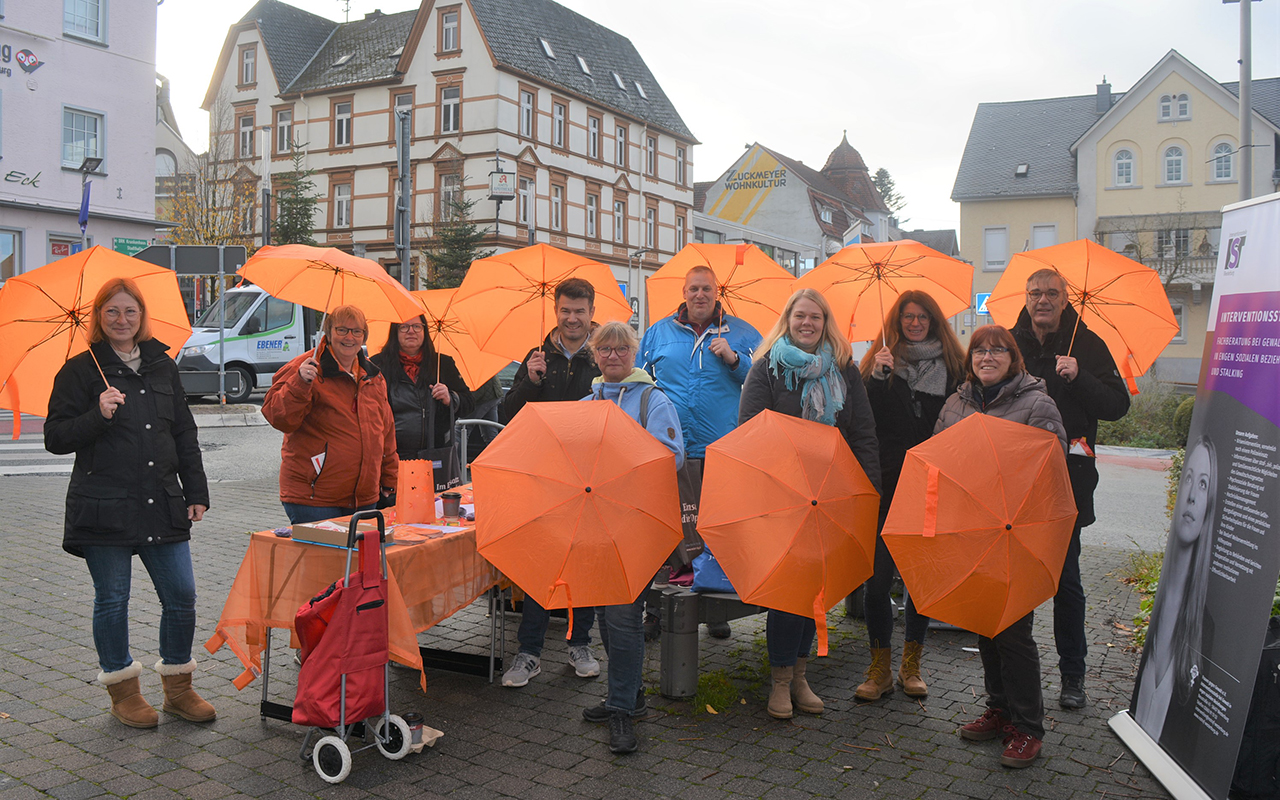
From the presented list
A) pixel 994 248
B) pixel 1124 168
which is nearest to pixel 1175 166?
pixel 1124 168

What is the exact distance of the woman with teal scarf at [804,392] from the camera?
4.81 meters

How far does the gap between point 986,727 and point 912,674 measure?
0.65 meters

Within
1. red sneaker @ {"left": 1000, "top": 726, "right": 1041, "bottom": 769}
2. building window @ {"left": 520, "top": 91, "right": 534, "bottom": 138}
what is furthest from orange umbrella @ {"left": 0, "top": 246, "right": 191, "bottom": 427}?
building window @ {"left": 520, "top": 91, "right": 534, "bottom": 138}

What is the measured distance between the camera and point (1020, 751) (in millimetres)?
4352

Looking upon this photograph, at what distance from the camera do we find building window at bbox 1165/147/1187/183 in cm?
4853

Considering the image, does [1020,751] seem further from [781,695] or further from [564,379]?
[564,379]

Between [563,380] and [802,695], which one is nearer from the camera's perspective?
[802,695]

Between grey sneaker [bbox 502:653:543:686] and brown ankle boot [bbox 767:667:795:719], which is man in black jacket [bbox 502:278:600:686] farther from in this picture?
brown ankle boot [bbox 767:667:795:719]

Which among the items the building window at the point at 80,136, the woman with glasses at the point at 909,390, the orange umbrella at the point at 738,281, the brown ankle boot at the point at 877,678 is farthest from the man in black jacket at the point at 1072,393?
the building window at the point at 80,136

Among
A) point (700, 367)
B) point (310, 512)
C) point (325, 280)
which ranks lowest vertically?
point (310, 512)

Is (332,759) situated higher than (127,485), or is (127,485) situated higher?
(127,485)

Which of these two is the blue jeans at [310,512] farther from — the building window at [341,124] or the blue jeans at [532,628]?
the building window at [341,124]

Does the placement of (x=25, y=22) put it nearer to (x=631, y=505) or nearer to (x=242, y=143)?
(x=242, y=143)

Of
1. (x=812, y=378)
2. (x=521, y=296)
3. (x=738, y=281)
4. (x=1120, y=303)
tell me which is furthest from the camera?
(x=738, y=281)
